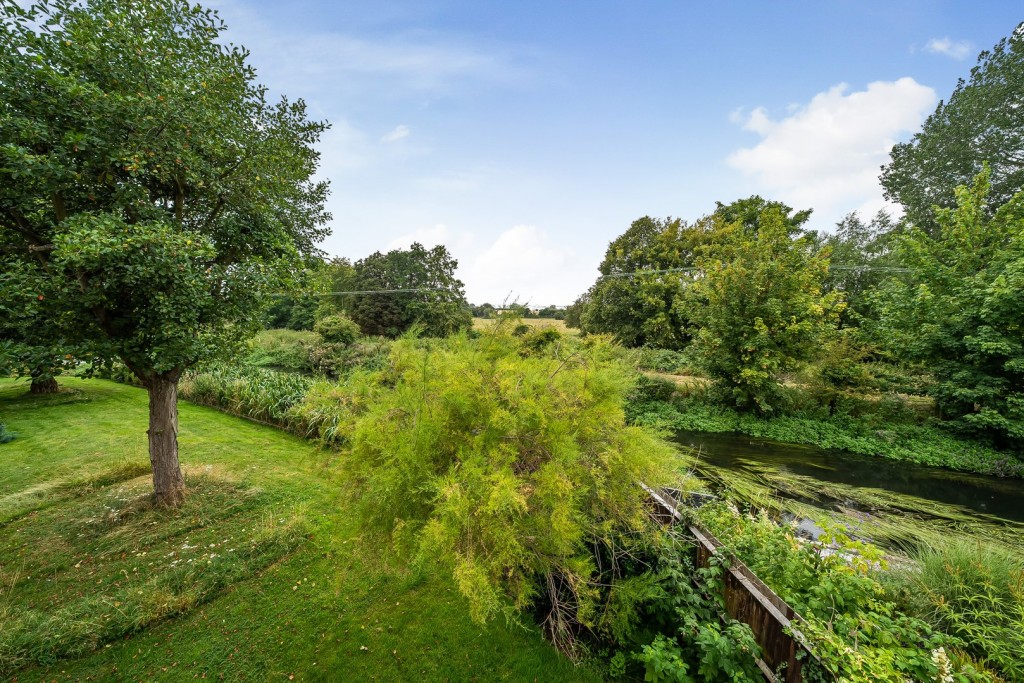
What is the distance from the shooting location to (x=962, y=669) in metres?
1.85

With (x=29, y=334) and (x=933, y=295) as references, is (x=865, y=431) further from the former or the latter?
(x=29, y=334)

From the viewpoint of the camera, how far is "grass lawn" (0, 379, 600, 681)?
2.75 metres

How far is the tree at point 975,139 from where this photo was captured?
15.5m

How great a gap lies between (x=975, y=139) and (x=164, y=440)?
29.9 metres

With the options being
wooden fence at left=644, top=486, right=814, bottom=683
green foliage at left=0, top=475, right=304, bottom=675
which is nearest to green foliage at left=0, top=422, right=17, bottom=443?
green foliage at left=0, top=475, right=304, bottom=675

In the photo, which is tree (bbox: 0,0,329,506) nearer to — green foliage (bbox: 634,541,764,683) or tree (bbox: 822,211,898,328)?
green foliage (bbox: 634,541,764,683)

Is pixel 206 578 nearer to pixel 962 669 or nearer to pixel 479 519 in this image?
pixel 479 519

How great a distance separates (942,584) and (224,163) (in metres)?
7.90

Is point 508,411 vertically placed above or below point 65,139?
below

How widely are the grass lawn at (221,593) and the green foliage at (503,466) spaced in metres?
0.65

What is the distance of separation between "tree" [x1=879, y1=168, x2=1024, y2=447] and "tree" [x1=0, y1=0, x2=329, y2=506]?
13.8m

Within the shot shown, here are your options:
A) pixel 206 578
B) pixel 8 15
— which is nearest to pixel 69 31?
pixel 8 15

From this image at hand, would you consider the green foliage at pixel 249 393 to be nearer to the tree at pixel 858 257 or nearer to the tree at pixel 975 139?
the tree at pixel 858 257

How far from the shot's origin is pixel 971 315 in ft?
28.1
